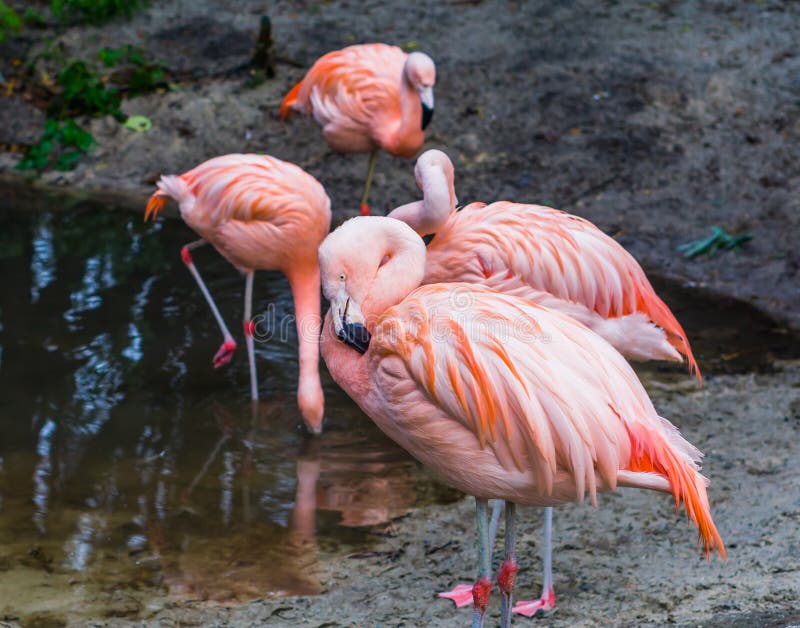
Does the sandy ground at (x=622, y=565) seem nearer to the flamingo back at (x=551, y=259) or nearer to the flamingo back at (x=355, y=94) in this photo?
the flamingo back at (x=551, y=259)

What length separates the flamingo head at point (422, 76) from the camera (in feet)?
20.0

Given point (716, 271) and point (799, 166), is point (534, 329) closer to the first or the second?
point (716, 271)

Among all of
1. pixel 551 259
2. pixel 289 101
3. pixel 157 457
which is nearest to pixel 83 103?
pixel 289 101

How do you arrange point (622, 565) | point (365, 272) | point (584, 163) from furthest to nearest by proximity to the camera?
point (584, 163) < point (622, 565) < point (365, 272)

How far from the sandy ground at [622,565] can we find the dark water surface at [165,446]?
0.55 ft

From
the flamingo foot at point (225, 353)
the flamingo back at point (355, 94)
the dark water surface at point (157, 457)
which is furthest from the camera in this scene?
the flamingo back at point (355, 94)

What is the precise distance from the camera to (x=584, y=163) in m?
7.46

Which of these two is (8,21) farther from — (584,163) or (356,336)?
(356,336)

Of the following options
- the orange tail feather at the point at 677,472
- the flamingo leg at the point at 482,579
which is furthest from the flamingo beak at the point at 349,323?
the orange tail feather at the point at 677,472

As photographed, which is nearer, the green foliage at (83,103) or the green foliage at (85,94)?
the green foliage at (83,103)

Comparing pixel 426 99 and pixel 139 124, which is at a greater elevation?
pixel 426 99

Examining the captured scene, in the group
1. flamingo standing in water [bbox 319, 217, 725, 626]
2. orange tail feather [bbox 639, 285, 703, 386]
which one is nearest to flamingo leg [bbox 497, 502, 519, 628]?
flamingo standing in water [bbox 319, 217, 725, 626]

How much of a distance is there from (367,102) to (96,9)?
3.97m

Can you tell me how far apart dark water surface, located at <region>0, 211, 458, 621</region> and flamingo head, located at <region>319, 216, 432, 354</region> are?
3.69 feet
